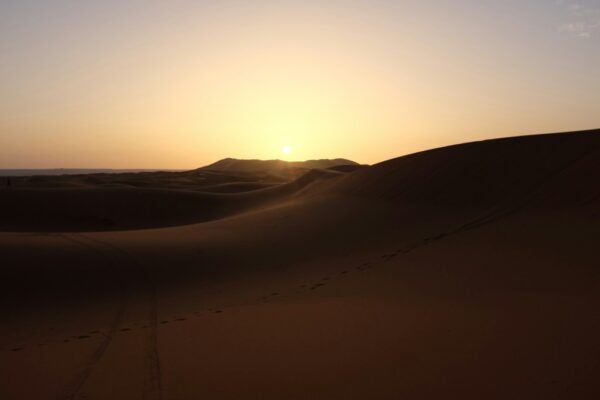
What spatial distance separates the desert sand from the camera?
13.3 ft

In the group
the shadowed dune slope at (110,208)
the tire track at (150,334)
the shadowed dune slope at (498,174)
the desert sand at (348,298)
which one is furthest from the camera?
the shadowed dune slope at (110,208)

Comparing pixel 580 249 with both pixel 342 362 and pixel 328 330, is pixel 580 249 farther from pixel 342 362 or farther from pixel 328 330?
pixel 342 362

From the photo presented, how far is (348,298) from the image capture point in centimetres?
675

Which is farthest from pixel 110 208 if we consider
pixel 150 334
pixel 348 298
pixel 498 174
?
pixel 348 298

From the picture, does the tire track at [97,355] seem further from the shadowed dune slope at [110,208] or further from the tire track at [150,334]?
the shadowed dune slope at [110,208]

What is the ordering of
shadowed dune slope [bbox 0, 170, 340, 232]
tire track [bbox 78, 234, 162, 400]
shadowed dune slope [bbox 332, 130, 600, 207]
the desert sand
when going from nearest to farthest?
1. the desert sand
2. tire track [bbox 78, 234, 162, 400]
3. shadowed dune slope [bbox 332, 130, 600, 207]
4. shadowed dune slope [bbox 0, 170, 340, 232]

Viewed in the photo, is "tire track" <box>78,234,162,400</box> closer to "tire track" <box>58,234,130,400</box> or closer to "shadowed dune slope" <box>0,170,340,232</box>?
"tire track" <box>58,234,130,400</box>

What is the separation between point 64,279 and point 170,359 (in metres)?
4.94

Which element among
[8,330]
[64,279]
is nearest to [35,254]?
[64,279]

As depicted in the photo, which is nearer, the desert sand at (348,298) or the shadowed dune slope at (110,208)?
the desert sand at (348,298)

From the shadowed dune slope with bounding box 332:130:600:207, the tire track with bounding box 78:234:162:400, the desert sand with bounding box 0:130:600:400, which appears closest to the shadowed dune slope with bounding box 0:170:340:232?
the desert sand with bounding box 0:130:600:400

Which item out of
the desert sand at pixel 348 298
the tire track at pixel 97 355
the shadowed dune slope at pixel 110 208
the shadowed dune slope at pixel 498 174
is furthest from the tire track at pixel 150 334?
the shadowed dune slope at pixel 110 208

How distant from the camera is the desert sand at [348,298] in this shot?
405cm

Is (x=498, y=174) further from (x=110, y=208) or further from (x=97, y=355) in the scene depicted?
(x=110, y=208)
